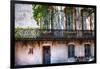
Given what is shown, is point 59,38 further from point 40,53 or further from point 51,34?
point 40,53

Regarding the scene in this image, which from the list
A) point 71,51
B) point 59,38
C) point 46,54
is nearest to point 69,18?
point 59,38

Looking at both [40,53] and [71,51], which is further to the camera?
[71,51]

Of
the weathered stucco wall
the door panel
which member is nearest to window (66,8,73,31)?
the weathered stucco wall

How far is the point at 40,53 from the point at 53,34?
242 millimetres

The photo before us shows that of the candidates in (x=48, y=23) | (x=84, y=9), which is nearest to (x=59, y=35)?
(x=48, y=23)

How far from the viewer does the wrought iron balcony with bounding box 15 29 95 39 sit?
6.55 feet

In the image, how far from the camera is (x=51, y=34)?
6.88 feet

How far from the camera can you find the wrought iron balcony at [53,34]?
200cm

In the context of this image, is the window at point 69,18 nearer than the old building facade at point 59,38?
No

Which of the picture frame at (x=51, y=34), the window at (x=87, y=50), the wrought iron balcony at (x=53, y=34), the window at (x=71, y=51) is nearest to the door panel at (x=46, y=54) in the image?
the picture frame at (x=51, y=34)

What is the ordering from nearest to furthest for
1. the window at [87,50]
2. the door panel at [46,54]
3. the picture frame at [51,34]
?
1. the picture frame at [51,34]
2. the door panel at [46,54]
3. the window at [87,50]

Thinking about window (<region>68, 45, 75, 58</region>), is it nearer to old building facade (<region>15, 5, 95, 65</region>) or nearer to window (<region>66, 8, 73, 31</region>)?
old building facade (<region>15, 5, 95, 65</region>)

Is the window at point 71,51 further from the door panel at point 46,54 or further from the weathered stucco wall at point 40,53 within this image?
the door panel at point 46,54

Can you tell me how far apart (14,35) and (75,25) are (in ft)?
2.22
